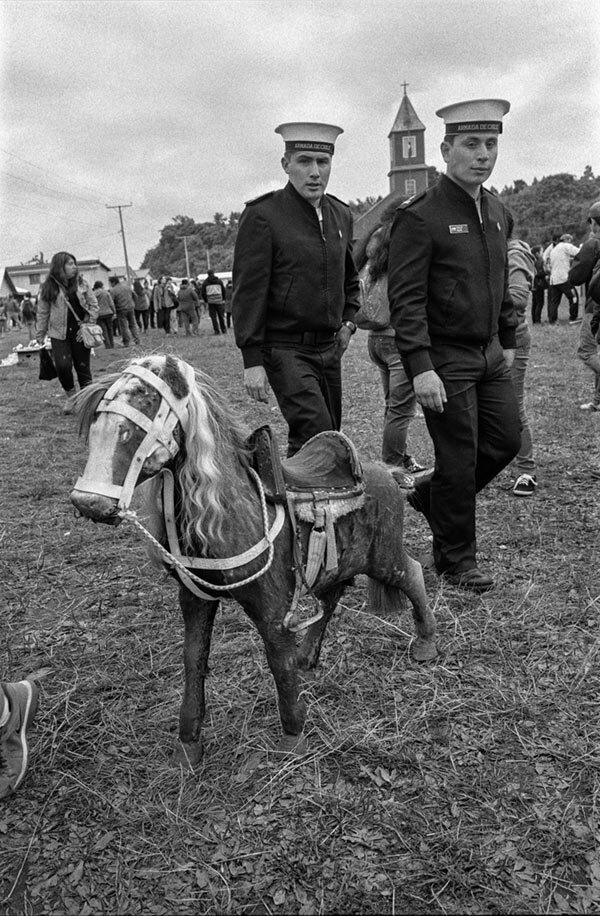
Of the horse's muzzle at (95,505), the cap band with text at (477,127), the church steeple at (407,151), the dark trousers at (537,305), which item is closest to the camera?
the horse's muzzle at (95,505)

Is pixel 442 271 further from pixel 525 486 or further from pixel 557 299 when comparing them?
pixel 557 299

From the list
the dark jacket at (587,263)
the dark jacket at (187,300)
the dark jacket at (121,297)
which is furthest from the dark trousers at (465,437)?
the dark jacket at (187,300)

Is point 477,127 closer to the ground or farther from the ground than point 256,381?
farther from the ground

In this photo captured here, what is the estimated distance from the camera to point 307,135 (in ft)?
12.0

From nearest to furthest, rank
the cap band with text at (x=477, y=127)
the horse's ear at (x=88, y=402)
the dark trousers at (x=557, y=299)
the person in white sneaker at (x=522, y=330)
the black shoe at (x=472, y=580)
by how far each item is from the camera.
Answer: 1. the horse's ear at (x=88, y=402)
2. the cap band with text at (x=477, y=127)
3. the black shoe at (x=472, y=580)
4. the person in white sneaker at (x=522, y=330)
5. the dark trousers at (x=557, y=299)

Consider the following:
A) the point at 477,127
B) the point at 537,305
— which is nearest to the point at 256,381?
the point at 477,127

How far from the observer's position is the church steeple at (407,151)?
8312 cm

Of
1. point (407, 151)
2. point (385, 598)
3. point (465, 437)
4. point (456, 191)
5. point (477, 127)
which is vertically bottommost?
point (385, 598)

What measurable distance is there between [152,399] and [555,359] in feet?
36.5

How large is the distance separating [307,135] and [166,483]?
91.5 inches

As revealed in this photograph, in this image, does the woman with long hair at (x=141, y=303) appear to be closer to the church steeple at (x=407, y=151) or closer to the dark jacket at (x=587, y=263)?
the dark jacket at (x=587, y=263)

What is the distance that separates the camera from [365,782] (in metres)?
2.62

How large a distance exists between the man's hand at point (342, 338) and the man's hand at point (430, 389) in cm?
60

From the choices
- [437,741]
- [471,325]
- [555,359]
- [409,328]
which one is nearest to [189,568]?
Result: [437,741]
